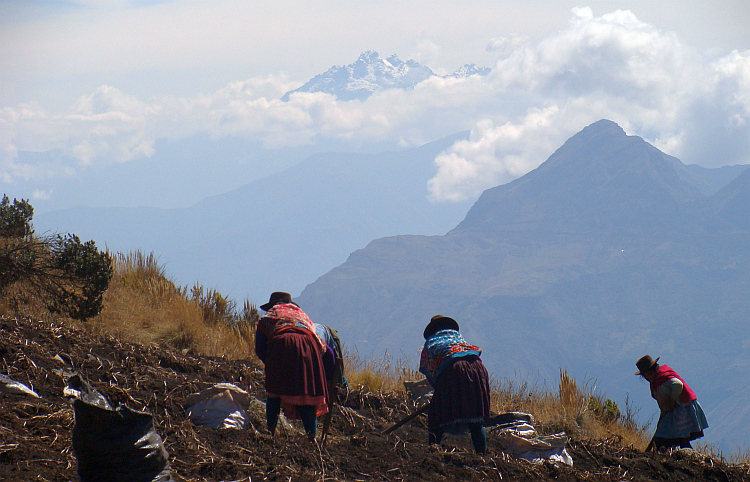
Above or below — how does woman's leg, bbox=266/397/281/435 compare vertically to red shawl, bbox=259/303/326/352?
below

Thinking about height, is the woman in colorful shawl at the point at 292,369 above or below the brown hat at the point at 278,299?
below

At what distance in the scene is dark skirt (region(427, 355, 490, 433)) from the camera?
221 inches

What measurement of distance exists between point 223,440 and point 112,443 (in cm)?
183

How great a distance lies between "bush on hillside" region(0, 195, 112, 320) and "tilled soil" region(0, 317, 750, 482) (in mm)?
1307

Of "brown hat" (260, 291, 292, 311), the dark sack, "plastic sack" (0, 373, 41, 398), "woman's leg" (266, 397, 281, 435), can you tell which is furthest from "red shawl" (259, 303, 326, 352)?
the dark sack

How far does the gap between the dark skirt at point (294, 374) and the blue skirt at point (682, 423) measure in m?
4.01

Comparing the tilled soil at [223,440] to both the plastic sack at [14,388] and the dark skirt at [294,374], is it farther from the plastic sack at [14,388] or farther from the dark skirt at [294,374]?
the dark skirt at [294,374]

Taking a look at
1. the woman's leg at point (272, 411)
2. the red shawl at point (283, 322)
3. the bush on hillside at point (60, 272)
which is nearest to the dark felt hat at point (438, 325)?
the red shawl at point (283, 322)

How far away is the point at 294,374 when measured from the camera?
5148mm

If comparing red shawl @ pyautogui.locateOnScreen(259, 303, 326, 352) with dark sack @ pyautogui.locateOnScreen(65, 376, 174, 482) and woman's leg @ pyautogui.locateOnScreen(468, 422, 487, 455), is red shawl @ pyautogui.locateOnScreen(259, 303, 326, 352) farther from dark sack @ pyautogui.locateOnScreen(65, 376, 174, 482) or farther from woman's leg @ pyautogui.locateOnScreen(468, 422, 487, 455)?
dark sack @ pyautogui.locateOnScreen(65, 376, 174, 482)

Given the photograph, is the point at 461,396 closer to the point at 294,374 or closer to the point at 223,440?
the point at 294,374

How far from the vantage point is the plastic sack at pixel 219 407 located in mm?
5336

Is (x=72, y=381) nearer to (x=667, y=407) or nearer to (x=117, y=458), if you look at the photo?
(x=117, y=458)

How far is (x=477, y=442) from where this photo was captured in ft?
18.7
